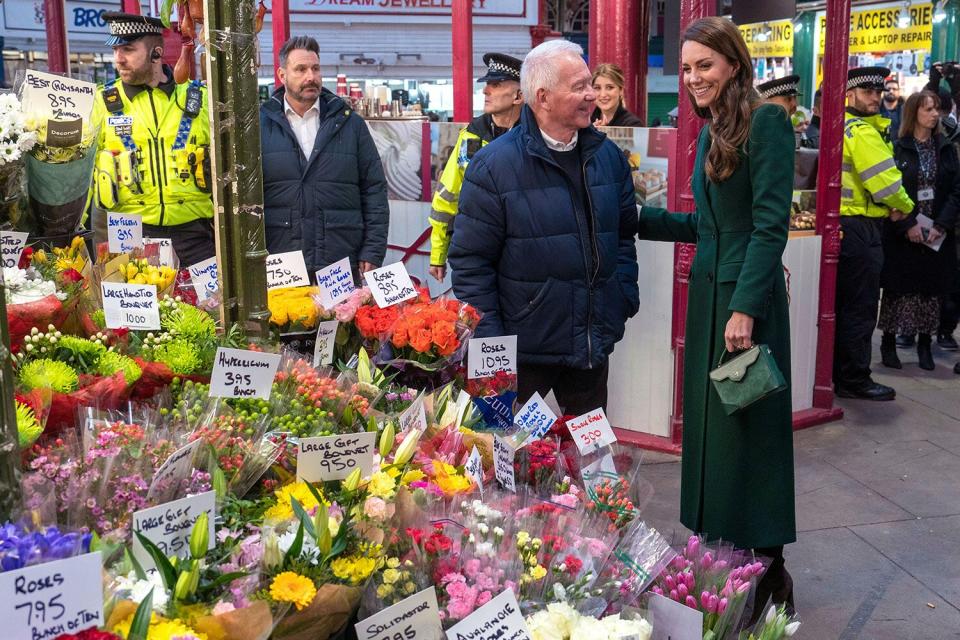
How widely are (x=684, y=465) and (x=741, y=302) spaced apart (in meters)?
0.65

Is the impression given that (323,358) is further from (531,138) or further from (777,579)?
(777,579)

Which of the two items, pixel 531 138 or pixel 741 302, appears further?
pixel 531 138

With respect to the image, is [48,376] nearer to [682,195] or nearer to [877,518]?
[682,195]

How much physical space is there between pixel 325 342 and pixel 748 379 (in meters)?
1.22

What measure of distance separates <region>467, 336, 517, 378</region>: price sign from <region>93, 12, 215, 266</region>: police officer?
2.49m

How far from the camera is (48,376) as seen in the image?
2.29 m

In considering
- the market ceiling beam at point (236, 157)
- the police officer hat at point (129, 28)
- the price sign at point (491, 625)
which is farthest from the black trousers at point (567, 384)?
the police officer hat at point (129, 28)

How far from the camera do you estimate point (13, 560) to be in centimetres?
149

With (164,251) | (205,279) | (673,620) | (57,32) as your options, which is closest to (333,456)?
(673,620)

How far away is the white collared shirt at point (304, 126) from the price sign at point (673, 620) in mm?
3363

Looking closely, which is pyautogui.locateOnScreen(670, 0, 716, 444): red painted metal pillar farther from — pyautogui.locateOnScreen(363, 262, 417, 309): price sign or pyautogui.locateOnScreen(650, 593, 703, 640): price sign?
pyautogui.locateOnScreen(650, 593, 703, 640): price sign

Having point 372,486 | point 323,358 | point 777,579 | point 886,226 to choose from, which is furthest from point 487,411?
point 886,226

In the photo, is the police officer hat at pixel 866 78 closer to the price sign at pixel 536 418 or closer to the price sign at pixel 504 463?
the price sign at pixel 536 418

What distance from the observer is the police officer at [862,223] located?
239 inches
